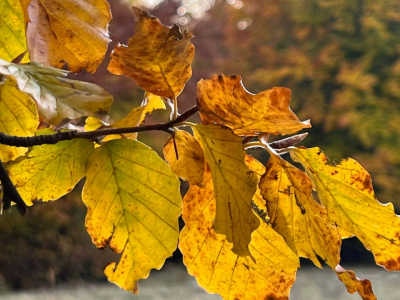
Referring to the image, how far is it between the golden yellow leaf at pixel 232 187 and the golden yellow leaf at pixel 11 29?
166 mm

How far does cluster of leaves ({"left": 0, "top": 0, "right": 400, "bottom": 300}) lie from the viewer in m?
0.19

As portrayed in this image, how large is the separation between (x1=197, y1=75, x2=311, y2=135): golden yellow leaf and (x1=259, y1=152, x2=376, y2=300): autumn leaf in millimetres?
24

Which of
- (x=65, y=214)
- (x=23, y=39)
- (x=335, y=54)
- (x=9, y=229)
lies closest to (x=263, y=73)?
(x=335, y=54)

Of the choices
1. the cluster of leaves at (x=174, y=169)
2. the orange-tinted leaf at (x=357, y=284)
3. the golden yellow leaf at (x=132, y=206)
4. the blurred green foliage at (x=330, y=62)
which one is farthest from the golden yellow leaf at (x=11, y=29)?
the blurred green foliage at (x=330, y=62)

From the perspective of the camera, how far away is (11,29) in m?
0.28

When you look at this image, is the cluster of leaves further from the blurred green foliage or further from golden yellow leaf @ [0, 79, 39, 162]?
the blurred green foliage

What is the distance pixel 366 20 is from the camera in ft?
10.4

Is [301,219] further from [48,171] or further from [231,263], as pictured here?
[48,171]

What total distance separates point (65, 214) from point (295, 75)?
2035mm

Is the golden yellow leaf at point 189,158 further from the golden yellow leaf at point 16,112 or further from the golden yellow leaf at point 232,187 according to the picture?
the golden yellow leaf at point 16,112

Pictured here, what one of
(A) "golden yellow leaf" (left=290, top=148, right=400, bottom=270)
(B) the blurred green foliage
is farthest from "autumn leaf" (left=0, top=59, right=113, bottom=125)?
(B) the blurred green foliage

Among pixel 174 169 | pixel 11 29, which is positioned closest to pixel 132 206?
pixel 174 169

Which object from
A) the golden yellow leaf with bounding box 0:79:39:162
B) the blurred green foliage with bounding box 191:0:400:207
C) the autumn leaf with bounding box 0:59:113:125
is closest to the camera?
the autumn leaf with bounding box 0:59:113:125

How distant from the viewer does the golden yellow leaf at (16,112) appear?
0.88ft
